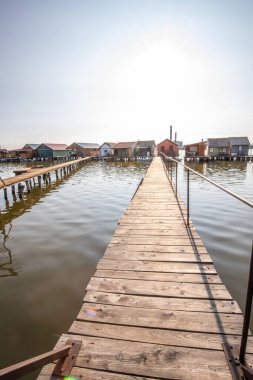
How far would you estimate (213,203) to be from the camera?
1085cm

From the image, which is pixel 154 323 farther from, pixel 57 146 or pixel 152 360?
pixel 57 146

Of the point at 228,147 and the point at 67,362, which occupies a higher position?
the point at 228,147

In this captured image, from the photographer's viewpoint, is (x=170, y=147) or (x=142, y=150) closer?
(x=170, y=147)

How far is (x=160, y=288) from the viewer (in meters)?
2.99

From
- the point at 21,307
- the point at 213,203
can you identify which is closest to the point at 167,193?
the point at 213,203

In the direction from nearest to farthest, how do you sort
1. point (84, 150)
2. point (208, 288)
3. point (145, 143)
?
point (208, 288) < point (145, 143) < point (84, 150)

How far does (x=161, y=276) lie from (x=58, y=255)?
143 inches

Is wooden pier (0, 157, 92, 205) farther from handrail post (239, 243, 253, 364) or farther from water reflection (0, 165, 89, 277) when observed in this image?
handrail post (239, 243, 253, 364)

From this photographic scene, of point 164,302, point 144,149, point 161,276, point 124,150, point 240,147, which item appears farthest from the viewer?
point 144,149

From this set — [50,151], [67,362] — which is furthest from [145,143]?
[67,362]

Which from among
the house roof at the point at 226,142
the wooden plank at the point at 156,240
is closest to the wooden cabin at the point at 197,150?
the house roof at the point at 226,142

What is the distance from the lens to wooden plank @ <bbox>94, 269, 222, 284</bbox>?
3.12 metres

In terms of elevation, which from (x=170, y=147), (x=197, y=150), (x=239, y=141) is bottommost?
(x=197, y=150)

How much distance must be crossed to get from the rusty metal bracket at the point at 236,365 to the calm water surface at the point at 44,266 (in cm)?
255
